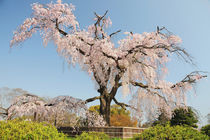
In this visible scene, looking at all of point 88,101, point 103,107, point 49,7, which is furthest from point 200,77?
point 49,7

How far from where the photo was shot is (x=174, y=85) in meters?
15.8

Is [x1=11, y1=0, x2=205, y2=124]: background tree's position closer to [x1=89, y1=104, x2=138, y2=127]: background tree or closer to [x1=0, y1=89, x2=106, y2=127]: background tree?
[x1=0, y1=89, x2=106, y2=127]: background tree

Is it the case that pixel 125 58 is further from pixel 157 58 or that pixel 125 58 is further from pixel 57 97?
pixel 57 97

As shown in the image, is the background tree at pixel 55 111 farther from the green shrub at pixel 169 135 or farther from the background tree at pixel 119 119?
the background tree at pixel 119 119

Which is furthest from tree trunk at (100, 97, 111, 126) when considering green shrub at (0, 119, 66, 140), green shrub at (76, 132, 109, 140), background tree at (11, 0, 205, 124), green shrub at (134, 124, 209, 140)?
green shrub at (0, 119, 66, 140)

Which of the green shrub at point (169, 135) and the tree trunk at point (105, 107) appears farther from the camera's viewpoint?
the tree trunk at point (105, 107)

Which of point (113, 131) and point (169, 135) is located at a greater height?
point (169, 135)

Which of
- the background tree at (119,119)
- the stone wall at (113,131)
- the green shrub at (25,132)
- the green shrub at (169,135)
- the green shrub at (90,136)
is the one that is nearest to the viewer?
the green shrub at (25,132)

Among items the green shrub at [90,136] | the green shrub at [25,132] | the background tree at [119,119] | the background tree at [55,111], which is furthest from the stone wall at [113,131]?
the background tree at [119,119]

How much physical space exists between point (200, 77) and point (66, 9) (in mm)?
10877

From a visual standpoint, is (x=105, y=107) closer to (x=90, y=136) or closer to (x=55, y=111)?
(x=55, y=111)

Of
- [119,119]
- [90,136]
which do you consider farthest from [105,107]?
[119,119]

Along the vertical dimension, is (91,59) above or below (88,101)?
above

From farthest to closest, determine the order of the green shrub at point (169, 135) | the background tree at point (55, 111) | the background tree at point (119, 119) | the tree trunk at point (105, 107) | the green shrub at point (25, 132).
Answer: the background tree at point (119, 119) → the tree trunk at point (105, 107) → the background tree at point (55, 111) → the green shrub at point (169, 135) → the green shrub at point (25, 132)
